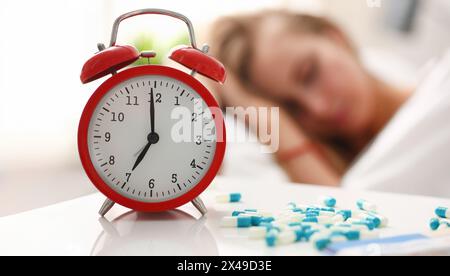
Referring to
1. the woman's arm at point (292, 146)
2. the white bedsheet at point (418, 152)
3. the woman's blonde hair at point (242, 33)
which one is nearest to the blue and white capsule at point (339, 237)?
the white bedsheet at point (418, 152)

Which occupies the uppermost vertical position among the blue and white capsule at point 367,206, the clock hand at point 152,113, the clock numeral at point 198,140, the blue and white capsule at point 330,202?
the clock hand at point 152,113

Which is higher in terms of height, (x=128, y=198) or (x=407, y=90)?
(x=407, y=90)

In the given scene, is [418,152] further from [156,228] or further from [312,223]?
[156,228]

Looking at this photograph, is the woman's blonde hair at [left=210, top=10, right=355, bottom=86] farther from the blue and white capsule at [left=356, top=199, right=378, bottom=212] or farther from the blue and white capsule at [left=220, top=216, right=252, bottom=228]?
the blue and white capsule at [left=220, top=216, right=252, bottom=228]

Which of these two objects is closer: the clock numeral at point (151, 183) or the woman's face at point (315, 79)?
the clock numeral at point (151, 183)

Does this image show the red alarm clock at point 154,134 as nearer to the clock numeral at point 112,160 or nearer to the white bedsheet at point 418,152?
the clock numeral at point 112,160

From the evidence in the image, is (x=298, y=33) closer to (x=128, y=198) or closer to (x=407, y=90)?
(x=407, y=90)

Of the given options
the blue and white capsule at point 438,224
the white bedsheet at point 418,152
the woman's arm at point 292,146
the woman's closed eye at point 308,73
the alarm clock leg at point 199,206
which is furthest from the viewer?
the woman's closed eye at point 308,73

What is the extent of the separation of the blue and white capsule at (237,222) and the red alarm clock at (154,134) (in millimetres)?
74

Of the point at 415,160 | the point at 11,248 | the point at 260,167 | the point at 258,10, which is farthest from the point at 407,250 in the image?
the point at 258,10

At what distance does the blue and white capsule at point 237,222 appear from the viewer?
83cm

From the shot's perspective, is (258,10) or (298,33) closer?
(298,33)

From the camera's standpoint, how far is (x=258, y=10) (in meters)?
2.54

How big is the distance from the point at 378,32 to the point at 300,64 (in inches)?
18.6
